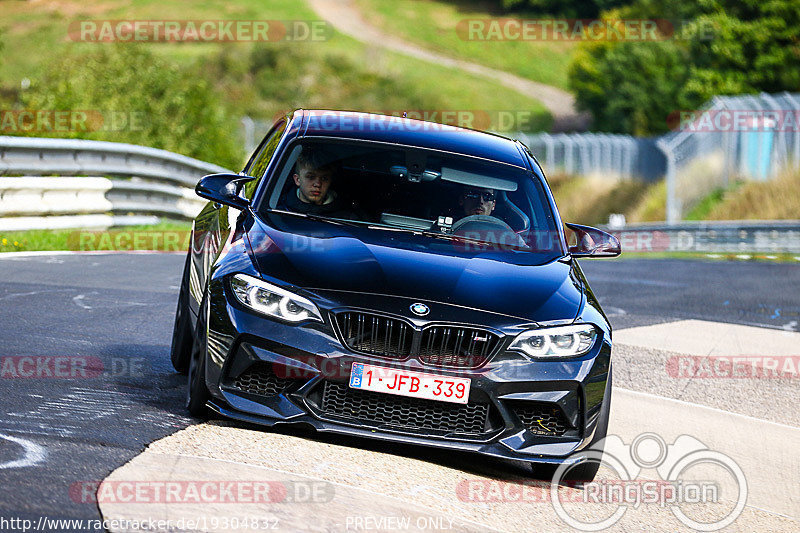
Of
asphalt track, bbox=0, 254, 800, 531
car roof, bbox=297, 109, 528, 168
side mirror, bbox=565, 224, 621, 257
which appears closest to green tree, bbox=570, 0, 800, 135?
asphalt track, bbox=0, 254, 800, 531

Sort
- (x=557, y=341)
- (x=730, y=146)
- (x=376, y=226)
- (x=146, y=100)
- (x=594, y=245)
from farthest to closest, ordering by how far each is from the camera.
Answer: (x=730, y=146), (x=146, y=100), (x=594, y=245), (x=376, y=226), (x=557, y=341)

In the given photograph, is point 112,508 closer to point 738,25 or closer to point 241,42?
point 738,25

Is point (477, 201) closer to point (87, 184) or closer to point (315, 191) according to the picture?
point (315, 191)

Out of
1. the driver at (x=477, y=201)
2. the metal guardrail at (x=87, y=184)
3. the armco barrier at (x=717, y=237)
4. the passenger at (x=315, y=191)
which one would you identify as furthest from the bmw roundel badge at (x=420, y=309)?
the armco barrier at (x=717, y=237)

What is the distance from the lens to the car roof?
7.15 m

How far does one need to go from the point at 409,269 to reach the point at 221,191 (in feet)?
4.12

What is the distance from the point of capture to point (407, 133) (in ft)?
24.0

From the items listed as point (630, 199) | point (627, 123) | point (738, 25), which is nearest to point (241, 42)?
point (627, 123)

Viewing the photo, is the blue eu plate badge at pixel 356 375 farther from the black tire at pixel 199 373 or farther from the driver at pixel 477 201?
the driver at pixel 477 201

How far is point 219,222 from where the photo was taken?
6.91m

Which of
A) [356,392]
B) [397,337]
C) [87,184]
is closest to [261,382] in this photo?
[356,392]

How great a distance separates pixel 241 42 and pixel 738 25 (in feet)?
110

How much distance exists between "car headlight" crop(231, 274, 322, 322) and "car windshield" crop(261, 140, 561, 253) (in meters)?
0.95

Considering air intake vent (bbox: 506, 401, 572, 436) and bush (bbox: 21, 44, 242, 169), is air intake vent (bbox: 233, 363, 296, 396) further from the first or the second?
bush (bbox: 21, 44, 242, 169)
